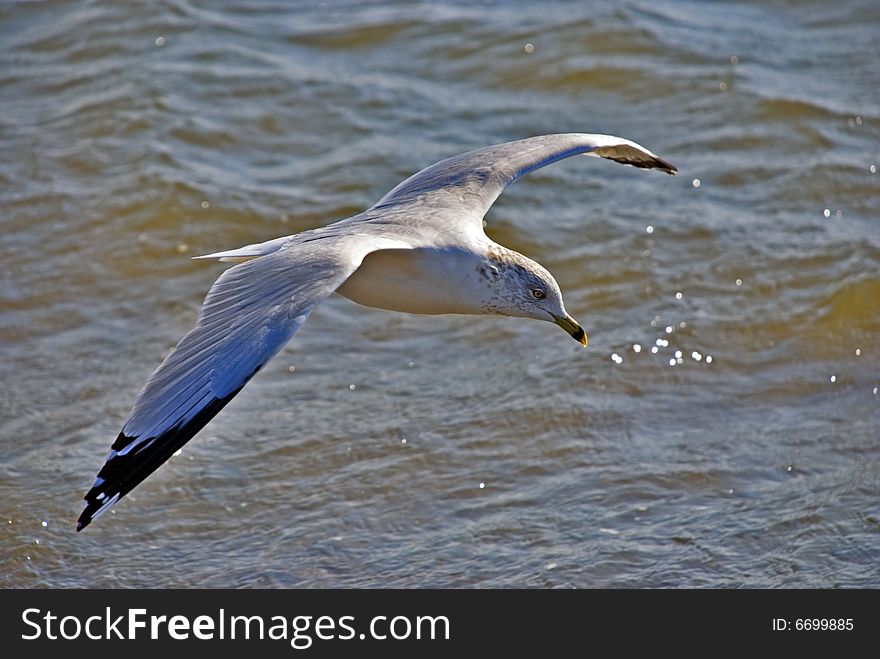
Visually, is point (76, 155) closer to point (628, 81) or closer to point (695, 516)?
point (628, 81)

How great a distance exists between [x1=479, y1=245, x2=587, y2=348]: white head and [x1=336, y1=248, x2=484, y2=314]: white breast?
0.06 metres

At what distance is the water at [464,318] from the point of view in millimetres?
6512

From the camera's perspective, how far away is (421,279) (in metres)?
6.06

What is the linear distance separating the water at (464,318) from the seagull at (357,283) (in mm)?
1090

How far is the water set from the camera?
6512 mm

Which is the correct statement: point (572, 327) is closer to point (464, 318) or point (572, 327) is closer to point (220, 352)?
point (220, 352)

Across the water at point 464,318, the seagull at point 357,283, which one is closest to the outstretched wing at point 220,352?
the seagull at point 357,283

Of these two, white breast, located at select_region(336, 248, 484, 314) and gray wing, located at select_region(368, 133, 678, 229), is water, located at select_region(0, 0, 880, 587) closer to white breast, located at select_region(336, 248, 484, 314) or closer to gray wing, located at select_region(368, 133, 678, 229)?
white breast, located at select_region(336, 248, 484, 314)

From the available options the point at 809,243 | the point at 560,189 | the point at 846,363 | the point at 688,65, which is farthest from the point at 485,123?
the point at 846,363

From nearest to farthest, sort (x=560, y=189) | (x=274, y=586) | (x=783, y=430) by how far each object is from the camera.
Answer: (x=274, y=586) < (x=783, y=430) < (x=560, y=189)

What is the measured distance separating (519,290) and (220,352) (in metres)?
1.61

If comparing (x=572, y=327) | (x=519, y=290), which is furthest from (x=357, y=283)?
(x=572, y=327)

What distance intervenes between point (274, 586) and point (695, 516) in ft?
6.45

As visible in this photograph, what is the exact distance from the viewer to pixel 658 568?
20.4 feet
